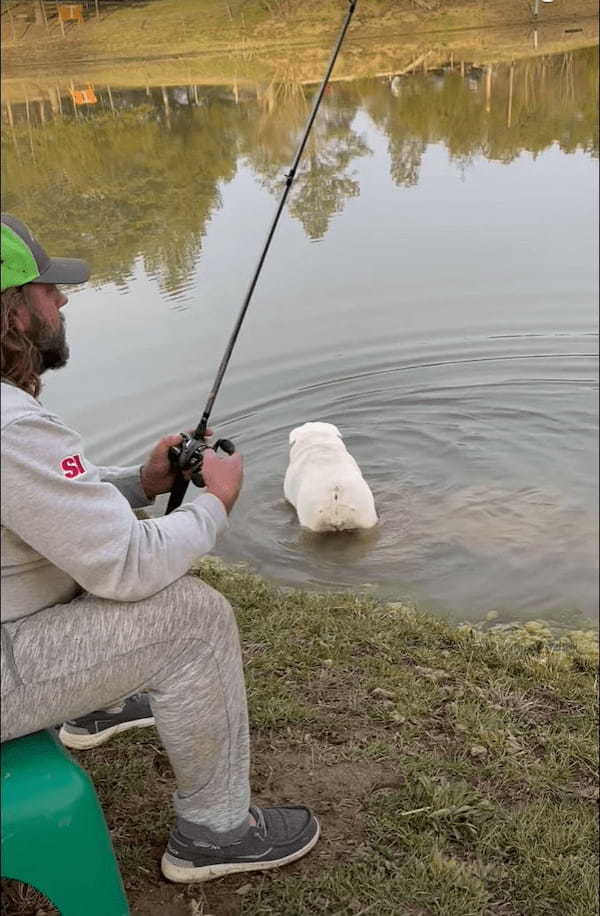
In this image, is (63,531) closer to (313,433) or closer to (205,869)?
(205,869)

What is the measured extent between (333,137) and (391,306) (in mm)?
3858

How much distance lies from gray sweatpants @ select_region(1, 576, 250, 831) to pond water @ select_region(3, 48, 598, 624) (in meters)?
2.22

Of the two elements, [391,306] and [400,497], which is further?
[391,306]

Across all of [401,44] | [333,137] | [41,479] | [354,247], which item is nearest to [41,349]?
[41,479]

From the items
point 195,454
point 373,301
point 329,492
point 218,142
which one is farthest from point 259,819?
point 218,142

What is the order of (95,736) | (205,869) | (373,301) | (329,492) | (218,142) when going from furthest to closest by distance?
1. (218,142)
2. (373,301)
3. (329,492)
4. (95,736)
5. (205,869)

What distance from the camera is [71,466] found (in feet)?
6.22

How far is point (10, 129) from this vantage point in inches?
496

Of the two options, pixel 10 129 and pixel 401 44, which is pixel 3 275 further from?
pixel 10 129

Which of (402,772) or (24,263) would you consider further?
(402,772)

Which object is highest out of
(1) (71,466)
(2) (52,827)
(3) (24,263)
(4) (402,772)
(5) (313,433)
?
(3) (24,263)

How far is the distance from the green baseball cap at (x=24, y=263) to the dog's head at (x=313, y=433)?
3.61 meters

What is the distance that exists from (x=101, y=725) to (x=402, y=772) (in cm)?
91

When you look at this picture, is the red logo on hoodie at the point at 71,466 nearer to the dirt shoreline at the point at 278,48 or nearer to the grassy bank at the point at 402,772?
the grassy bank at the point at 402,772
